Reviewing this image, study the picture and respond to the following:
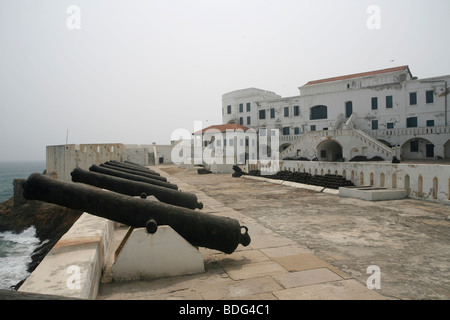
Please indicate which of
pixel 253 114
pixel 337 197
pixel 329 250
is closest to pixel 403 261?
pixel 329 250

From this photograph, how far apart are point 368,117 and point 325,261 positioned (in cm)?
3414

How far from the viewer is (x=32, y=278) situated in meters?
2.62

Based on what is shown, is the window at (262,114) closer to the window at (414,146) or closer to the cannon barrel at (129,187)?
the window at (414,146)

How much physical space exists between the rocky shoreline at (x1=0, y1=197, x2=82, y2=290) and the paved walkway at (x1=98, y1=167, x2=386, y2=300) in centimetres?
2097

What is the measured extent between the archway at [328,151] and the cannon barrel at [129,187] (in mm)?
A: 28124

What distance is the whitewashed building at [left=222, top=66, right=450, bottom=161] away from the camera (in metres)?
28.8

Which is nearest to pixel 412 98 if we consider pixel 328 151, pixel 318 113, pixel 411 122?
pixel 411 122

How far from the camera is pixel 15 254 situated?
19.4 m

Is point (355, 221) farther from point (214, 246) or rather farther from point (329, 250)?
point (214, 246)

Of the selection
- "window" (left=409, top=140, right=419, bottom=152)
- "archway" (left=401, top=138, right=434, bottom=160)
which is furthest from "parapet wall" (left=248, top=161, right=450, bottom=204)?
"window" (left=409, top=140, right=419, bottom=152)

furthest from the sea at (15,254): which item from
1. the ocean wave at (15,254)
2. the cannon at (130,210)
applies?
the cannon at (130,210)

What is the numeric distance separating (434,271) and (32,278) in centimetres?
409
